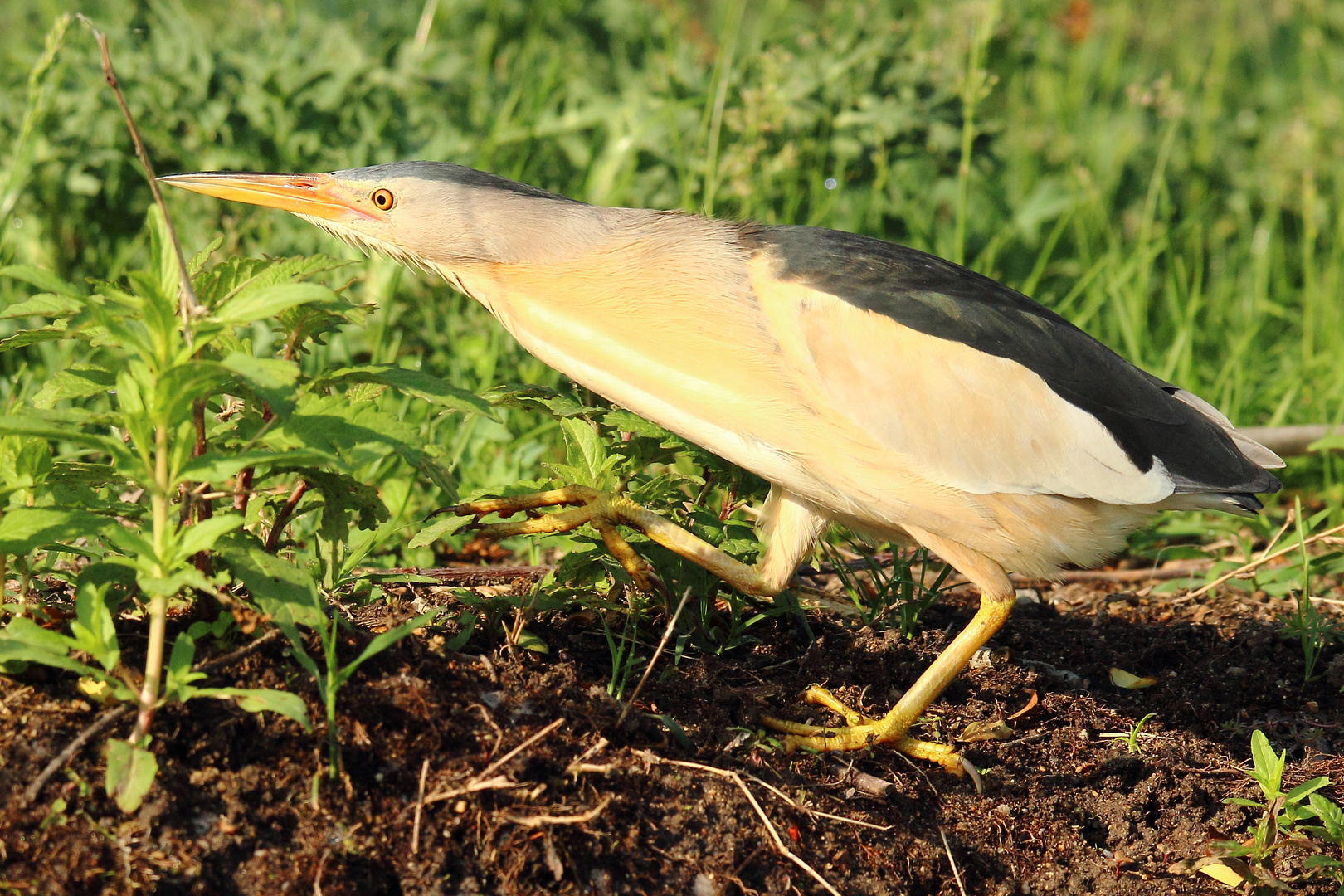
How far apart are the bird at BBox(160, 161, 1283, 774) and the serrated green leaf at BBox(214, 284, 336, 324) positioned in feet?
3.34

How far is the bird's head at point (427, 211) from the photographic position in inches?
129

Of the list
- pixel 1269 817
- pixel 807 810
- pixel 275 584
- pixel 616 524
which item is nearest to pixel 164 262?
pixel 275 584

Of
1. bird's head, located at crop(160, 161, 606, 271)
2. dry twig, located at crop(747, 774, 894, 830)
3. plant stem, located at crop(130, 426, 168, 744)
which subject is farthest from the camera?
bird's head, located at crop(160, 161, 606, 271)

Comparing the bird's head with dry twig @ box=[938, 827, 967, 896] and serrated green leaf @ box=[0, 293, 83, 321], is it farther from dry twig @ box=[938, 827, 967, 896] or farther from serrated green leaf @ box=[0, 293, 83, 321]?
dry twig @ box=[938, 827, 967, 896]

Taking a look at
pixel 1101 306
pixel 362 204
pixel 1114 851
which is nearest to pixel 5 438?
pixel 362 204

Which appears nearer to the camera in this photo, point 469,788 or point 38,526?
point 38,526

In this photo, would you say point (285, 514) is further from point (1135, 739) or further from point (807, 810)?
point (1135, 739)

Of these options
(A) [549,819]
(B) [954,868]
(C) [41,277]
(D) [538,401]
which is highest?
(C) [41,277]

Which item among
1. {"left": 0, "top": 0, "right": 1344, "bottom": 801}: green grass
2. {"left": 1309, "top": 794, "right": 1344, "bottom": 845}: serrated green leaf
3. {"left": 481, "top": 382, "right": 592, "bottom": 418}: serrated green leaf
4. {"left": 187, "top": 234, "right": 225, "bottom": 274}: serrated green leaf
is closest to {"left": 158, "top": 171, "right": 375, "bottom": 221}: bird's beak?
{"left": 0, "top": 0, "right": 1344, "bottom": 801}: green grass

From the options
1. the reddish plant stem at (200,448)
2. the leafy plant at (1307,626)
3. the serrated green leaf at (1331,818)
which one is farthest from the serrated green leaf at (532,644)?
the leafy plant at (1307,626)

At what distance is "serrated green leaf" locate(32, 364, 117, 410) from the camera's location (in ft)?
7.48

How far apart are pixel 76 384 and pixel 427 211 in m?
1.18

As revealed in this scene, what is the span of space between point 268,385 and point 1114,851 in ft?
6.60

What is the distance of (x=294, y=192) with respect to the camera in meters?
3.32
